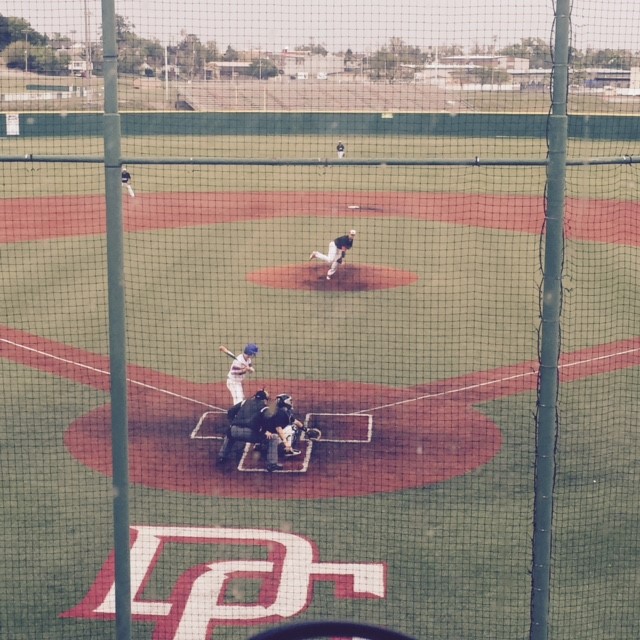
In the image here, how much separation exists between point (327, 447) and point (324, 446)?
0.17ft

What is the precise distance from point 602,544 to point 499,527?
1.17 metres

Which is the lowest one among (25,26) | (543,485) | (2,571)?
(2,571)

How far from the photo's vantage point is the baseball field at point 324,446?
9.80 metres

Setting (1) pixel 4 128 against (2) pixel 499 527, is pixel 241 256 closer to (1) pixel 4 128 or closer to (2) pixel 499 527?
(2) pixel 499 527

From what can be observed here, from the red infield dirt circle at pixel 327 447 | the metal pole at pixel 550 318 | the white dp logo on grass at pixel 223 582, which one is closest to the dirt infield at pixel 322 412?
the red infield dirt circle at pixel 327 447

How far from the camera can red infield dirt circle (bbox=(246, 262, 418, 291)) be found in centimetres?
2338

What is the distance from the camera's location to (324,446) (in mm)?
13219

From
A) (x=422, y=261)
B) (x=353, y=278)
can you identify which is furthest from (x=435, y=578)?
(x=422, y=261)

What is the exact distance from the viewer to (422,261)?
87.5 ft

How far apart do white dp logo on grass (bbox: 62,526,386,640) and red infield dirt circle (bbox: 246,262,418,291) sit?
12538 mm

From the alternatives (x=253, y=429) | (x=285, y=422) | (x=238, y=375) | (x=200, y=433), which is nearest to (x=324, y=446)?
(x=285, y=422)

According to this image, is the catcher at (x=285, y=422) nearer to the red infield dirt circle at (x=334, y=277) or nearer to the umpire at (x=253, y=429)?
the umpire at (x=253, y=429)

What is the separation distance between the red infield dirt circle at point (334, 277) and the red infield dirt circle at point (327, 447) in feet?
25.6

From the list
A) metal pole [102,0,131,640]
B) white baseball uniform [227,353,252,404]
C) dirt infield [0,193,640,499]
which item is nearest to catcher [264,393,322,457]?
dirt infield [0,193,640,499]
